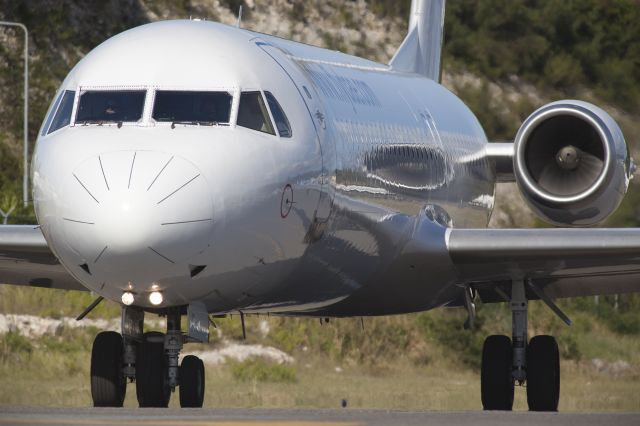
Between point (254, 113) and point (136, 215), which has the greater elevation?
point (254, 113)

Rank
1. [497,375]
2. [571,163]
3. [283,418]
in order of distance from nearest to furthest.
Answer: [283,418]
[497,375]
[571,163]

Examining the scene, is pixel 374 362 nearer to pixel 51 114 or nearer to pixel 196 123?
pixel 51 114

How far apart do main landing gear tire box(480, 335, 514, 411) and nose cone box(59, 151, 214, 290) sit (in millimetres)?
→ 6633

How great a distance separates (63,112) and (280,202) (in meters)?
1.92

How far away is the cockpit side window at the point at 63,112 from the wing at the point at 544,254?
4619 millimetres

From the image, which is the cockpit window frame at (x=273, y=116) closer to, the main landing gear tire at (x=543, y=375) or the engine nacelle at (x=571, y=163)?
the engine nacelle at (x=571, y=163)

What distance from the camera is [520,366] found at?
1809 cm

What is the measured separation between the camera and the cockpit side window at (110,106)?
518 inches

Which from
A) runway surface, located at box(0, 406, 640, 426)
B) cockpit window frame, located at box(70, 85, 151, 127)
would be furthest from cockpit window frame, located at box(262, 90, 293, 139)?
runway surface, located at box(0, 406, 640, 426)

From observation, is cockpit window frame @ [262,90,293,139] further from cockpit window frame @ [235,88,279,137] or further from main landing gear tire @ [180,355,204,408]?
main landing gear tire @ [180,355,204,408]

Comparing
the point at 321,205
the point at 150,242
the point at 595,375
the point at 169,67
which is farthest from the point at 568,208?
the point at 595,375

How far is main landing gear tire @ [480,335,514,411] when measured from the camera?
18203mm

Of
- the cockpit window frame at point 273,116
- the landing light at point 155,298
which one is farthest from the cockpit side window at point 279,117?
the landing light at point 155,298

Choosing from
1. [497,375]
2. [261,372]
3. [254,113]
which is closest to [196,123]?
[254,113]
